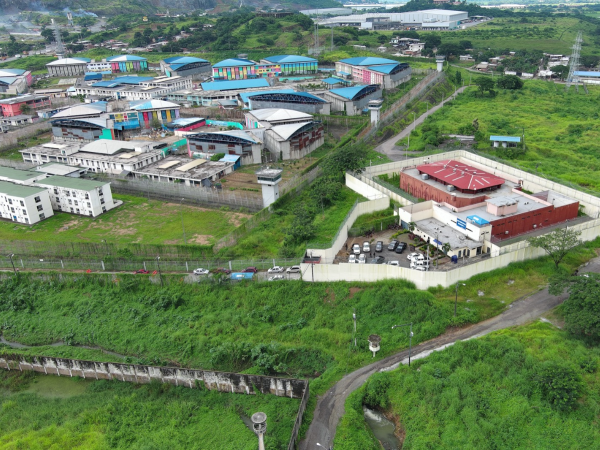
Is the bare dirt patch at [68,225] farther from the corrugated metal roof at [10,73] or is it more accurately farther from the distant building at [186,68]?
the corrugated metal roof at [10,73]

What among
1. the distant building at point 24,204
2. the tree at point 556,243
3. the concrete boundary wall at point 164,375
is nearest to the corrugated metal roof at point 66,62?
the distant building at point 24,204

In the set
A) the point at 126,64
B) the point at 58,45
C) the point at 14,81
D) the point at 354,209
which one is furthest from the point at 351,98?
the point at 58,45

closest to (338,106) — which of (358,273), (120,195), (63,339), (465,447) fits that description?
(120,195)

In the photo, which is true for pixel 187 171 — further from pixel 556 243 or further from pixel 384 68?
pixel 384 68

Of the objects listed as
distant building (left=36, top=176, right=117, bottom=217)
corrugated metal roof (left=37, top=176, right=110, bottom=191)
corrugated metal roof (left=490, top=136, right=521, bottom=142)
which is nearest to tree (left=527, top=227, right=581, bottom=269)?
corrugated metal roof (left=490, top=136, right=521, bottom=142)

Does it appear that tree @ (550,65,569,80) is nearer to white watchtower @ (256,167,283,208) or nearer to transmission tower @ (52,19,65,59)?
white watchtower @ (256,167,283,208)

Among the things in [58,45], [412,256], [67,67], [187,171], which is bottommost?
[412,256]
